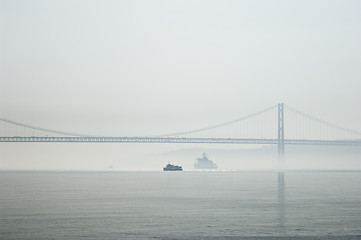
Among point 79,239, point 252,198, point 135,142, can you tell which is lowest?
point 79,239

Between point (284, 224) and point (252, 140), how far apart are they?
2983 inches

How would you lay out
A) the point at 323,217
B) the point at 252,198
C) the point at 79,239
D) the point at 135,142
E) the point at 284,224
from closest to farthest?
the point at 79,239, the point at 284,224, the point at 323,217, the point at 252,198, the point at 135,142

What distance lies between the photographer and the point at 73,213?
1289 inches

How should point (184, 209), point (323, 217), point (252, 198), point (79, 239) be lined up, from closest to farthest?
point (79, 239) < point (323, 217) < point (184, 209) < point (252, 198)

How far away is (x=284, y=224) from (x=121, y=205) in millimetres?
12253

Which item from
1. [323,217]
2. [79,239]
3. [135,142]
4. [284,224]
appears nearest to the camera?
[79,239]

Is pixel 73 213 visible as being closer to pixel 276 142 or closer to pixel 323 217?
pixel 323 217

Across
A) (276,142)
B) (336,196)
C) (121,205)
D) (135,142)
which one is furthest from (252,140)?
(121,205)

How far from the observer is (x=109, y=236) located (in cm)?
2488

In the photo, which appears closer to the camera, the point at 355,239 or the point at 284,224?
the point at 355,239

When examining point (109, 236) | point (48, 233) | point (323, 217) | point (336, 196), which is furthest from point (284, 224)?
point (336, 196)

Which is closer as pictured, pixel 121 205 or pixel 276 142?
pixel 121 205

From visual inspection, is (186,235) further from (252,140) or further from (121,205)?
(252,140)

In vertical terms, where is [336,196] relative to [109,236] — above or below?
above
